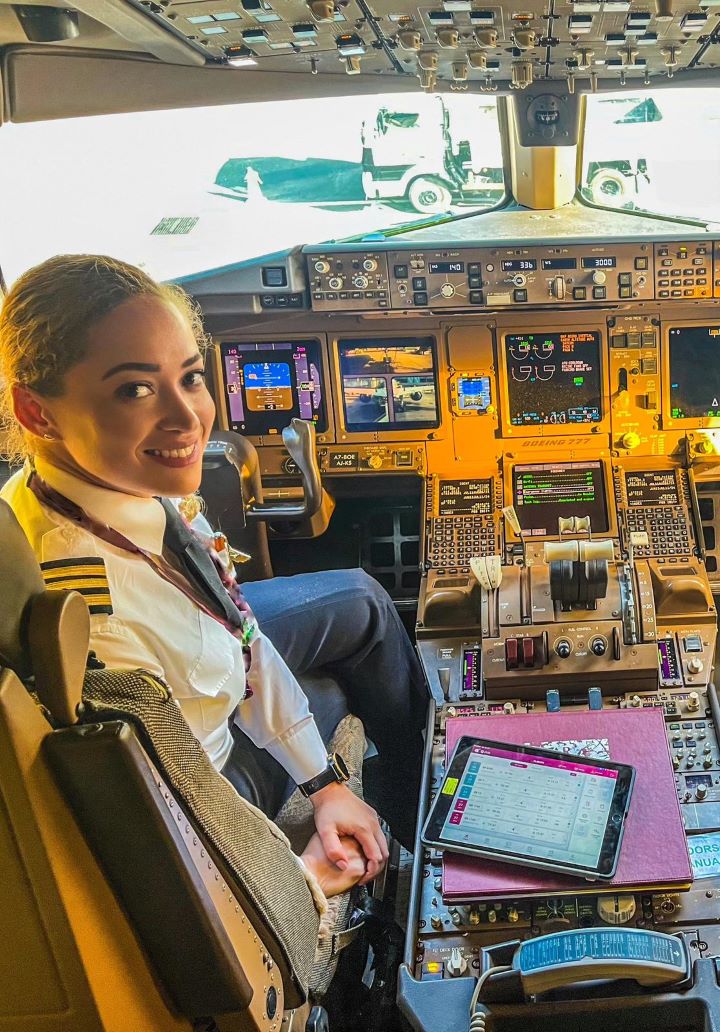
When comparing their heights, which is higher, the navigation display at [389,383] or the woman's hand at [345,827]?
the navigation display at [389,383]

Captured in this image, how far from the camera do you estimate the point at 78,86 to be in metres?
3.03

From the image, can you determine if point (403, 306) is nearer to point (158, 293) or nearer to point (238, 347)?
point (238, 347)

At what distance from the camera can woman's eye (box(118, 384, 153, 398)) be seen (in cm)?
137

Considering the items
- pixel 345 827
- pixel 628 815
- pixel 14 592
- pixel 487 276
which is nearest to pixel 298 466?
pixel 487 276

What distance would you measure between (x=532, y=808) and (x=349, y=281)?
1.95 m

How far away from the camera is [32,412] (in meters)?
1.36

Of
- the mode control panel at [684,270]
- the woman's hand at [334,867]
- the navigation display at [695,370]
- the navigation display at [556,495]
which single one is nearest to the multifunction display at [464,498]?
the navigation display at [556,495]

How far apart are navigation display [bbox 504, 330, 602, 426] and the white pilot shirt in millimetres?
2040

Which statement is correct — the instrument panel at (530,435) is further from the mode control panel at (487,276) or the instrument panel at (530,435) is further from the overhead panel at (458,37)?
the overhead panel at (458,37)

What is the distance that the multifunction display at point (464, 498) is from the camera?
130 inches

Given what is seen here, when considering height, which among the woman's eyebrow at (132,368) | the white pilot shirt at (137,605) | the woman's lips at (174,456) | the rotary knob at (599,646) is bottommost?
the rotary knob at (599,646)

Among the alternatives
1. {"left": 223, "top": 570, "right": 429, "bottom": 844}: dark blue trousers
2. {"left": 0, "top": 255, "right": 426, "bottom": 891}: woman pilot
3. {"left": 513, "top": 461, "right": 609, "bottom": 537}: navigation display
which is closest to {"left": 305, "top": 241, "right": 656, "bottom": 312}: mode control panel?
{"left": 513, "top": 461, "right": 609, "bottom": 537}: navigation display

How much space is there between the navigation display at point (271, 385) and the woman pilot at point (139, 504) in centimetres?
174

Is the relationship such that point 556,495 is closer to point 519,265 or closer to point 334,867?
point 519,265
